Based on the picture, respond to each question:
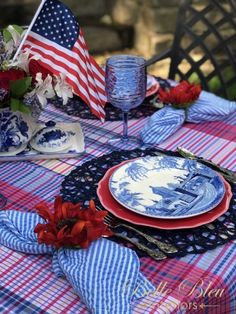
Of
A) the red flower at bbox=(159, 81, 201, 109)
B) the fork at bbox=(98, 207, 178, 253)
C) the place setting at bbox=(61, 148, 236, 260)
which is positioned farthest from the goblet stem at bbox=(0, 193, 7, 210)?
the red flower at bbox=(159, 81, 201, 109)

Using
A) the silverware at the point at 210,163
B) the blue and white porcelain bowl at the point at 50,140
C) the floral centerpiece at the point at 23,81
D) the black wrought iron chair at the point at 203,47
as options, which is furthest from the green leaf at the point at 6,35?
the black wrought iron chair at the point at 203,47

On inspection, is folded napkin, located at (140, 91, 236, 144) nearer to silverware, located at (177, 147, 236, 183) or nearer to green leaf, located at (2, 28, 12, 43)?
silverware, located at (177, 147, 236, 183)

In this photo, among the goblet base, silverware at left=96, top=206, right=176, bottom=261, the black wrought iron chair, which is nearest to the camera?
silverware at left=96, top=206, right=176, bottom=261

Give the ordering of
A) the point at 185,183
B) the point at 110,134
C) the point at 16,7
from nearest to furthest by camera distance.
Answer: the point at 185,183 → the point at 110,134 → the point at 16,7

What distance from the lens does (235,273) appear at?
962 mm

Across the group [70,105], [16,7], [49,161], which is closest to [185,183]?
[49,161]

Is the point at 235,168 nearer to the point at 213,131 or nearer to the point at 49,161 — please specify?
the point at 213,131

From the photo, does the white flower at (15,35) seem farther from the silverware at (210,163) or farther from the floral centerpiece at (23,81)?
the silverware at (210,163)

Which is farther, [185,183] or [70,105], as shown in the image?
[70,105]

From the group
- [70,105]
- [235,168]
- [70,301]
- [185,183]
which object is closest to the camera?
[70,301]

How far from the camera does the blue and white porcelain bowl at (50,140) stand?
51.7 inches

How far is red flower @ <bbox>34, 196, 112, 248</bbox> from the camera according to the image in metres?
0.91

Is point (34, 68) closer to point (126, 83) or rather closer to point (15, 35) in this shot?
point (15, 35)

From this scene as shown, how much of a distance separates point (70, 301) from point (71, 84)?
0.55 m
